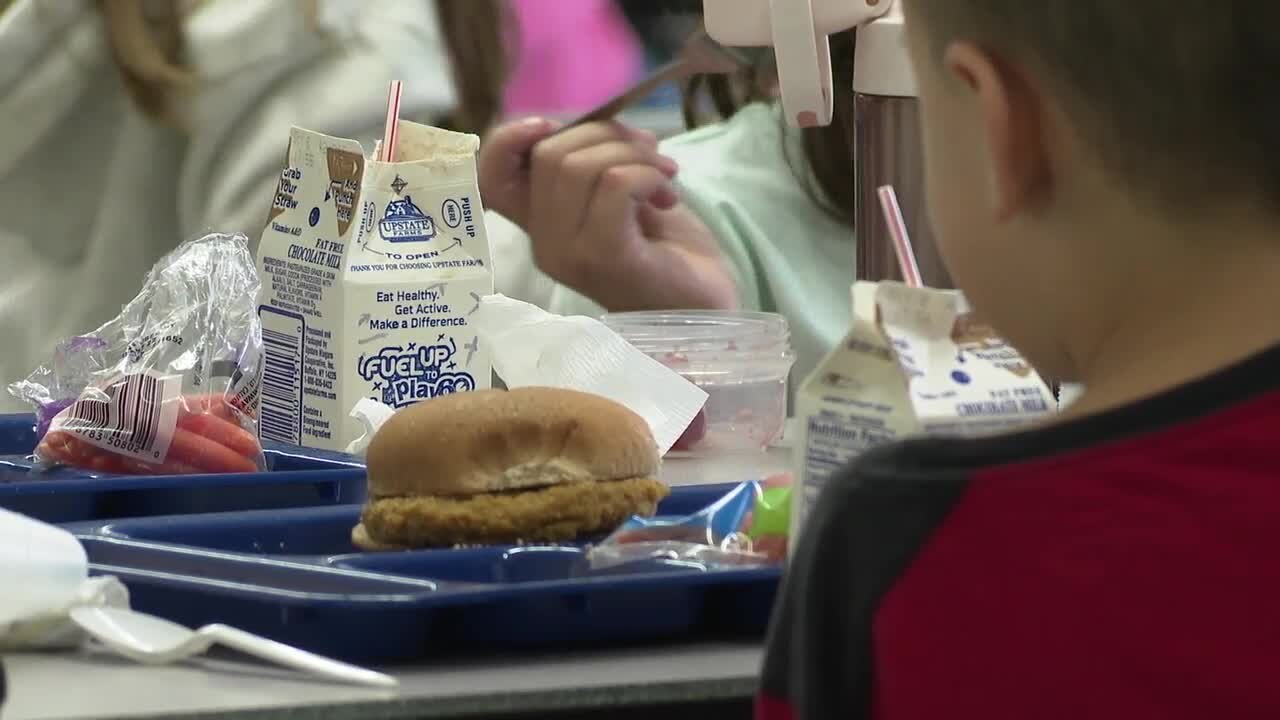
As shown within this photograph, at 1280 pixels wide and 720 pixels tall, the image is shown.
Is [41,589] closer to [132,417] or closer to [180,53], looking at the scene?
[132,417]

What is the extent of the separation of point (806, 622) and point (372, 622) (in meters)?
0.22

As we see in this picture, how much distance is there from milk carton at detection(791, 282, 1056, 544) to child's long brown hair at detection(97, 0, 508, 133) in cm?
141

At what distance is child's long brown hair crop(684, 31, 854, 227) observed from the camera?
151cm

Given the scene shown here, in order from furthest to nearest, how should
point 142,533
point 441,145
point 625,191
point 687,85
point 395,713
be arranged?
point 687,85
point 625,191
point 441,145
point 142,533
point 395,713

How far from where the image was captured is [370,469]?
84cm

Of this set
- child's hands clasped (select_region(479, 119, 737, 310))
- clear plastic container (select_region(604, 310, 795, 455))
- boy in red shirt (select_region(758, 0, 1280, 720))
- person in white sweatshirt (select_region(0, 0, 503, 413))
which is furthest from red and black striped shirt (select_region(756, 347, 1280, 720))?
person in white sweatshirt (select_region(0, 0, 503, 413))

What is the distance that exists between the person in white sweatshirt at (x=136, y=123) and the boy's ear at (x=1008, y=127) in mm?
1478

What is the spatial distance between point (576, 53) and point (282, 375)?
1861mm

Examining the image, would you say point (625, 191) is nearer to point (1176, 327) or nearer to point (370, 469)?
point (370, 469)

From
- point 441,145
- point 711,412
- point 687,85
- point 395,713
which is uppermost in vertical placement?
point 687,85

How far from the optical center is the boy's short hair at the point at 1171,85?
0.52 meters

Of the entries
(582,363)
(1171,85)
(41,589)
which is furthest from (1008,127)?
(582,363)

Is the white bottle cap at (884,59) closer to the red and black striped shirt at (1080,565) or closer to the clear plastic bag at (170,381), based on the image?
the clear plastic bag at (170,381)

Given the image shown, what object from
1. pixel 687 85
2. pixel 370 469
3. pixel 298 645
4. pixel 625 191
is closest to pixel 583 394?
pixel 370 469
